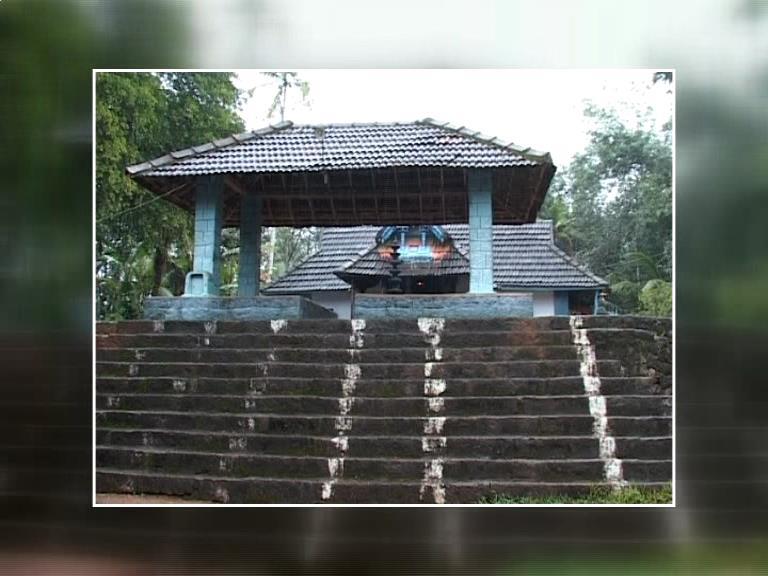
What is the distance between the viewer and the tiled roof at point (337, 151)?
5383 millimetres

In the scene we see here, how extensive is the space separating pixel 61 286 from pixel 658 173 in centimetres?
391

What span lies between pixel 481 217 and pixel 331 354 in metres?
1.76

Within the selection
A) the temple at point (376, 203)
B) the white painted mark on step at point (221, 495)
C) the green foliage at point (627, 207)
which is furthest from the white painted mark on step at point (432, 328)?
the white painted mark on step at point (221, 495)

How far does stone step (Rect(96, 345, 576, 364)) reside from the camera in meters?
5.02

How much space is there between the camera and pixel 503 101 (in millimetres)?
4887

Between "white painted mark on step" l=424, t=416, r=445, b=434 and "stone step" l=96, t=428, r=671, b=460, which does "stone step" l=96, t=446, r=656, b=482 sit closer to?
"stone step" l=96, t=428, r=671, b=460

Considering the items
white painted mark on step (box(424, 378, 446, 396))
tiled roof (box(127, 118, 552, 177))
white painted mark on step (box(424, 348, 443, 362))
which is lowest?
white painted mark on step (box(424, 378, 446, 396))

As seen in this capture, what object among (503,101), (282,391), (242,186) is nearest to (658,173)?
(503,101)

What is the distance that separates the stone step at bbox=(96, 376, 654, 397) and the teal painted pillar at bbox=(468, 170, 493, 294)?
1.27 meters

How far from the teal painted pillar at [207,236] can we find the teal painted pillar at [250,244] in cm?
52

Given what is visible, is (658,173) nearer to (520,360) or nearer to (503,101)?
(503,101)

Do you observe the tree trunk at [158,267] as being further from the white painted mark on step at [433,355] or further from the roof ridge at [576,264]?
the roof ridge at [576,264]

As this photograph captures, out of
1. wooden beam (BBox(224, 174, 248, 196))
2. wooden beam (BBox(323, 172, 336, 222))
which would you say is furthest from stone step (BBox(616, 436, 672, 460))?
wooden beam (BBox(224, 174, 248, 196))

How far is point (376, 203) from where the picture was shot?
6.53m
